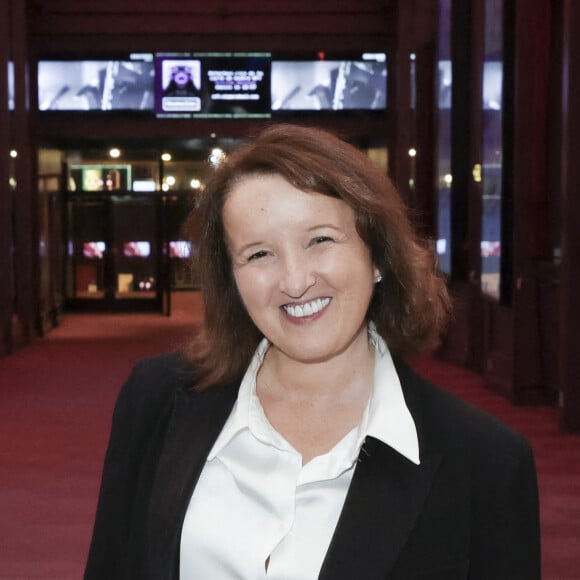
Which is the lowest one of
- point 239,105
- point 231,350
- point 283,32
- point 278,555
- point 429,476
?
point 278,555

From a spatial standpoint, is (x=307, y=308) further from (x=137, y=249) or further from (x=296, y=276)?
(x=137, y=249)

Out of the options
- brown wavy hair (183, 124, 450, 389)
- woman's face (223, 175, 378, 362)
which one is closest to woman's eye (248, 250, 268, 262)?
woman's face (223, 175, 378, 362)

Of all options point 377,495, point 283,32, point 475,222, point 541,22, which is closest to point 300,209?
point 377,495

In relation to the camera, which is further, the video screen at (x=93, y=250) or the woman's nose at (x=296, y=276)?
the video screen at (x=93, y=250)

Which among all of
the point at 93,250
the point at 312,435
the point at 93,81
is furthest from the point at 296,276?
the point at 93,250

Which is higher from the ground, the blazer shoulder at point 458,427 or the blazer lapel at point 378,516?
the blazer shoulder at point 458,427

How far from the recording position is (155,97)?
13805 millimetres

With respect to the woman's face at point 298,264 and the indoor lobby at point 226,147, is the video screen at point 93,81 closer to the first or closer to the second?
the indoor lobby at point 226,147

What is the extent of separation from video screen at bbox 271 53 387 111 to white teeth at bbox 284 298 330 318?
1235 cm

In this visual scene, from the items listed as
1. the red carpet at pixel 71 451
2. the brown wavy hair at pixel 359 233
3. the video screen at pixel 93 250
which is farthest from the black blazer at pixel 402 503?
the video screen at pixel 93 250

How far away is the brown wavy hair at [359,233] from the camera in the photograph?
1.69 m

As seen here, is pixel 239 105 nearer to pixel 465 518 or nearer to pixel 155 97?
pixel 155 97

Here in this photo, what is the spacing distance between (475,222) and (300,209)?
843 centimetres

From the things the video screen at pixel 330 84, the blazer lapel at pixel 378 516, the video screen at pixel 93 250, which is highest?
the video screen at pixel 330 84
